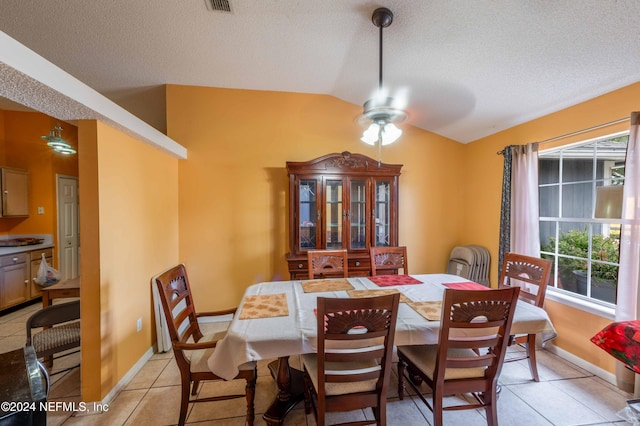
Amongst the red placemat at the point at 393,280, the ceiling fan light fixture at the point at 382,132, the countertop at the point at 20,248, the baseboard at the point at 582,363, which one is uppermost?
the ceiling fan light fixture at the point at 382,132

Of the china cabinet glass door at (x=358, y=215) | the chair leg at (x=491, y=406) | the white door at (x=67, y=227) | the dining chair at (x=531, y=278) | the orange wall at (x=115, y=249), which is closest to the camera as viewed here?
the chair leg at (x=491, y=406)

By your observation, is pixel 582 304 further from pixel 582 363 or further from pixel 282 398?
pixel 282 398

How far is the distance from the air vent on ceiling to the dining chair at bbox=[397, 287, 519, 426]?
2382 mm

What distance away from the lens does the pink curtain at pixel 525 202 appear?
257cm

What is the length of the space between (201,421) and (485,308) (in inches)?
75.1

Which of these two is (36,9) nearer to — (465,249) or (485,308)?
(485,308)

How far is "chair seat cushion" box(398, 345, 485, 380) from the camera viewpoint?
1444mm

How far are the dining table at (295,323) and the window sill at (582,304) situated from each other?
0.79 m

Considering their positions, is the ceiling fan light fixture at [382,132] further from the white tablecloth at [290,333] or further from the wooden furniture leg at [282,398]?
the wooden furniture leg at [282,398]

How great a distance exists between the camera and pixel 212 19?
2006mm

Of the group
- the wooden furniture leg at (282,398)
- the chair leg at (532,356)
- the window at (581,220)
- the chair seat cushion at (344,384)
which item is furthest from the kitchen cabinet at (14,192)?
the window at (581,220)

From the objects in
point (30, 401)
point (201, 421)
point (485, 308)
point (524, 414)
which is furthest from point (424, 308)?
point (30, 401)

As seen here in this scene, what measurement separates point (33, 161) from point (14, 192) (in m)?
0.57

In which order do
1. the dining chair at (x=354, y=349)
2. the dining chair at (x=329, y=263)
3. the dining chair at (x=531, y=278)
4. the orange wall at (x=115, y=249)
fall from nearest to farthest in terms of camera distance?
the dining chair at (x=354, y=349) → the orange wall at (x=115, y=249) → the dining chair at (x=531, y=278) → the dining chair at (x=329, y=263)
